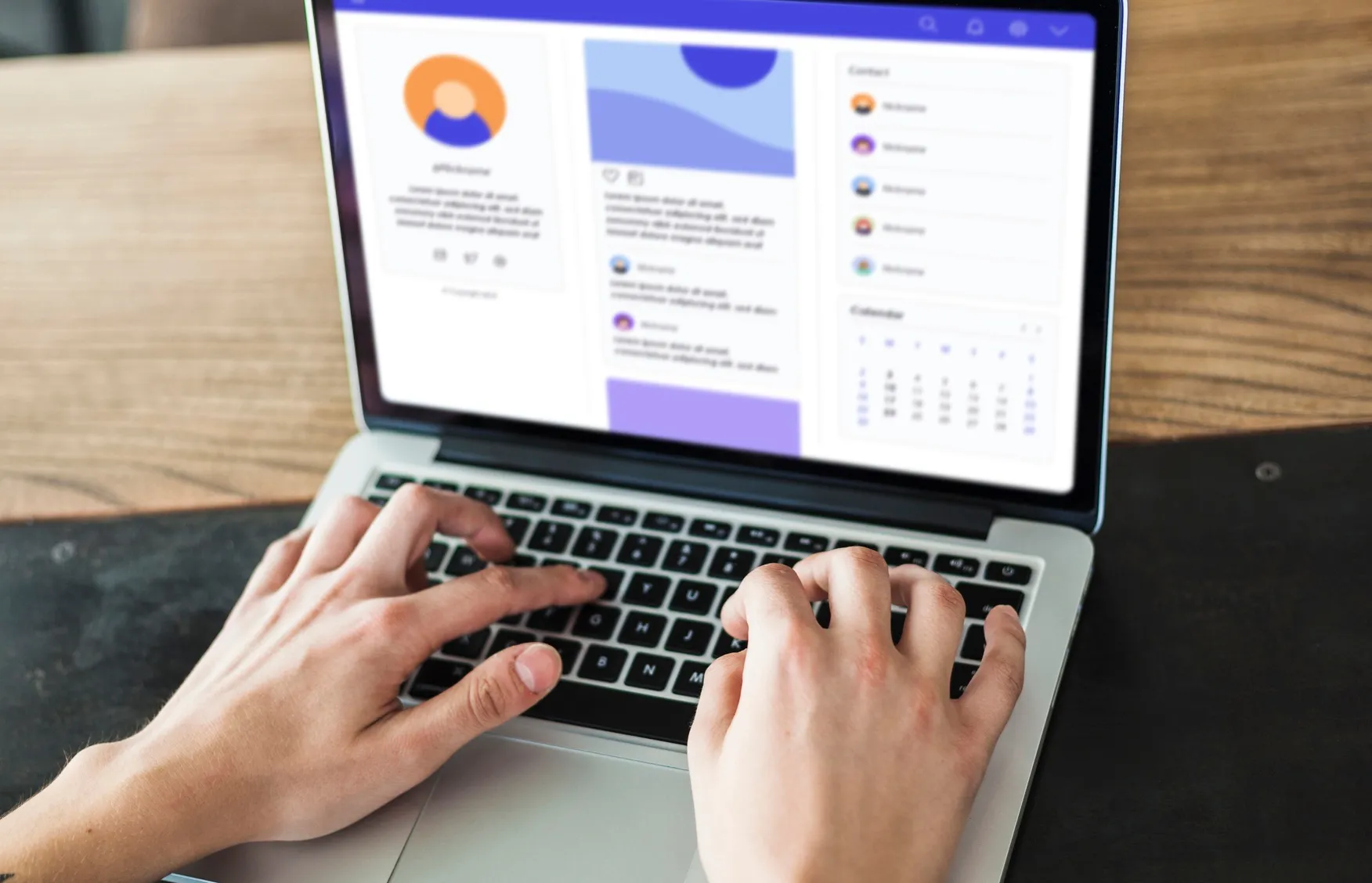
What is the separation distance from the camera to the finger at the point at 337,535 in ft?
2.56

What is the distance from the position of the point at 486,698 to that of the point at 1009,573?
0.96ft

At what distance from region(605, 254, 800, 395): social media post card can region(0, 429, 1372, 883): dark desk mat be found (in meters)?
0.22

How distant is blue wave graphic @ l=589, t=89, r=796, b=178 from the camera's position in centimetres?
75

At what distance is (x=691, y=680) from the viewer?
72 centimetres

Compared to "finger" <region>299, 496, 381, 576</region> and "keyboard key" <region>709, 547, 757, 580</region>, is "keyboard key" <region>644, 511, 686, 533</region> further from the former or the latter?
"finger" <region>299, 496, 381, 576</region>

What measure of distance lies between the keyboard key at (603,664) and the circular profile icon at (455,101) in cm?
31

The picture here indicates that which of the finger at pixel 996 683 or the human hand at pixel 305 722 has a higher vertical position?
the finger at pixel 996 683

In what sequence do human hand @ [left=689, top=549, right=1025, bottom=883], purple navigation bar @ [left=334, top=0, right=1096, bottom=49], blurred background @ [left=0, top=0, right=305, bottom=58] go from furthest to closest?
blurred background @ [left=0, top=0, right=305, bottom=58] < purple navigation bar @ [left=334, top=0, right=1096, bottom=49] < human hand @ [left=689, top=549, right=1025, bottom=883]

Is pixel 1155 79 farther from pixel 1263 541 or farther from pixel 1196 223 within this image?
pixel 1263 541

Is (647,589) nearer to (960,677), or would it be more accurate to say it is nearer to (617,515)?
(617,515)

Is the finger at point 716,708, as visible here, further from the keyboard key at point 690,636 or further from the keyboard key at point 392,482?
the keyboard key at point 392,482

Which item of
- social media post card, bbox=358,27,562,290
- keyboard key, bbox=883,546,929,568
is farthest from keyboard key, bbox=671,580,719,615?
social media post card, bbox=358,27,562,290

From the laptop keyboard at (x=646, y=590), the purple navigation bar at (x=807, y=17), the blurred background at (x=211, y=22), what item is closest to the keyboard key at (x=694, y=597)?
the laptop keyboard at (x=646, y=590)

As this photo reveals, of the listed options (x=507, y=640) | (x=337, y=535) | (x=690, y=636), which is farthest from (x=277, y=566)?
(x=690, y=636)
